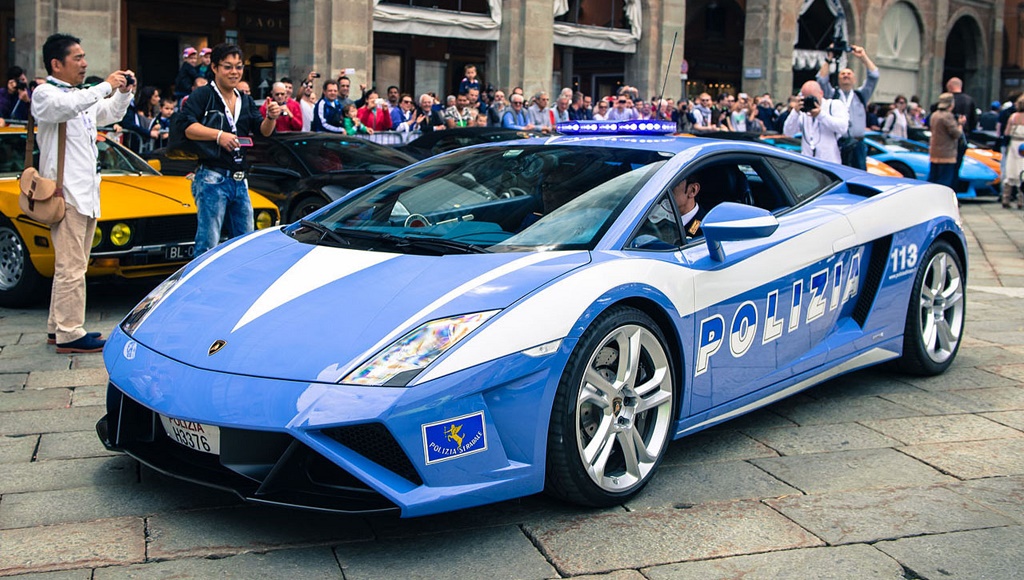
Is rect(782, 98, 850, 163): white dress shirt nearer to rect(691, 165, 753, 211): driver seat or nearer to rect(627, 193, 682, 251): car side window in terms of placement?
rect(691, 165, 753, 211): driver seat

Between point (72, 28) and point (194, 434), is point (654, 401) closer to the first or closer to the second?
point (194, 434)

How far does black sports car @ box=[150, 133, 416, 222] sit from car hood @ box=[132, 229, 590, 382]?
19.1ft

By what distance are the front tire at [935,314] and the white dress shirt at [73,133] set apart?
14.3 ft

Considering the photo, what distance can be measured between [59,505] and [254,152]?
25.6 feet

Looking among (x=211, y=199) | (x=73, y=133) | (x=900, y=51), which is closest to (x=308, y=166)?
A: (x=211, y=199)

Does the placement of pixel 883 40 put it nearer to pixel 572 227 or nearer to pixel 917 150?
pixel 917 150

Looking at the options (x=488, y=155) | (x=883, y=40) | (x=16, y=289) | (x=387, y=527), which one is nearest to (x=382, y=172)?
(x=16, y=289)

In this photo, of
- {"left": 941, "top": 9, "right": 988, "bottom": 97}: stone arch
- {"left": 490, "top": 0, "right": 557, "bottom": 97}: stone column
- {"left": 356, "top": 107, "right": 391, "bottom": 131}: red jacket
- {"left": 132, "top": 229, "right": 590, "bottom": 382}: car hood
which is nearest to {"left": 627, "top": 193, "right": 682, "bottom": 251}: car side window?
{"left": 132, "top": 229, "right": 590, "bottom": 382}: car hood

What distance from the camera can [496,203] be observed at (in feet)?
14.3

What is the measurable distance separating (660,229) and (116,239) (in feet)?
14.9

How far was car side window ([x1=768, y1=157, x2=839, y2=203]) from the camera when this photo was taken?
16.3 ft

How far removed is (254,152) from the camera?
11125mm

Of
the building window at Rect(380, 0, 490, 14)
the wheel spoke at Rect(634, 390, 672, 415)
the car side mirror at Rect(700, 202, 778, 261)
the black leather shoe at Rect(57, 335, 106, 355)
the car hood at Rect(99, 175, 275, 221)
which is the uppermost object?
the building window at Rect(380, 0, 490, 14)

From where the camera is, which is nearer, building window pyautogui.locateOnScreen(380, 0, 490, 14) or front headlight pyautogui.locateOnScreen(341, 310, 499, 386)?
front headlight pyautogui.locateOnScreen(341, 310, 499, 386)
